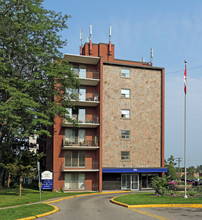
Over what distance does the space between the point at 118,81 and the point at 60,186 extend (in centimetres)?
1728

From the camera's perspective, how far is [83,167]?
43.6m

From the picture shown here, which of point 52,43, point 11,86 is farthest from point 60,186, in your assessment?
point 52,43

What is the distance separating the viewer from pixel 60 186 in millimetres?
42531

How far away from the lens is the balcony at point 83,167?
4244 centimetres

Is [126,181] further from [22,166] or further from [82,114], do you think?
[22,166]

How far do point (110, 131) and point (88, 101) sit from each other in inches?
220

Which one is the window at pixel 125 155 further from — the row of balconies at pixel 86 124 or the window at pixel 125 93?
the window at pixel 125 93

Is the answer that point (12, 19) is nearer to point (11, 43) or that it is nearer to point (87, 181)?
point (11, 43)

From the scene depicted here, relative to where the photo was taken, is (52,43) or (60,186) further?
(60,186)

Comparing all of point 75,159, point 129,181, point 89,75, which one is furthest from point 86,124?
point 129,181

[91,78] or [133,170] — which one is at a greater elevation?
[91,78]

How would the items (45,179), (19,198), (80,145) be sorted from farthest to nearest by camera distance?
(80,145) → (19,198) → (45,179)

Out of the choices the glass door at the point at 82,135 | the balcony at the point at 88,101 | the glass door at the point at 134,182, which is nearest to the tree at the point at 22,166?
the glass door at the point at 82,135

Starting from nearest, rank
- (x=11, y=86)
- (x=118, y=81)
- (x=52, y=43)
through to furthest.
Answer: (x=11, y=86)
(x=52, y=43)
(x=118, y=81)
